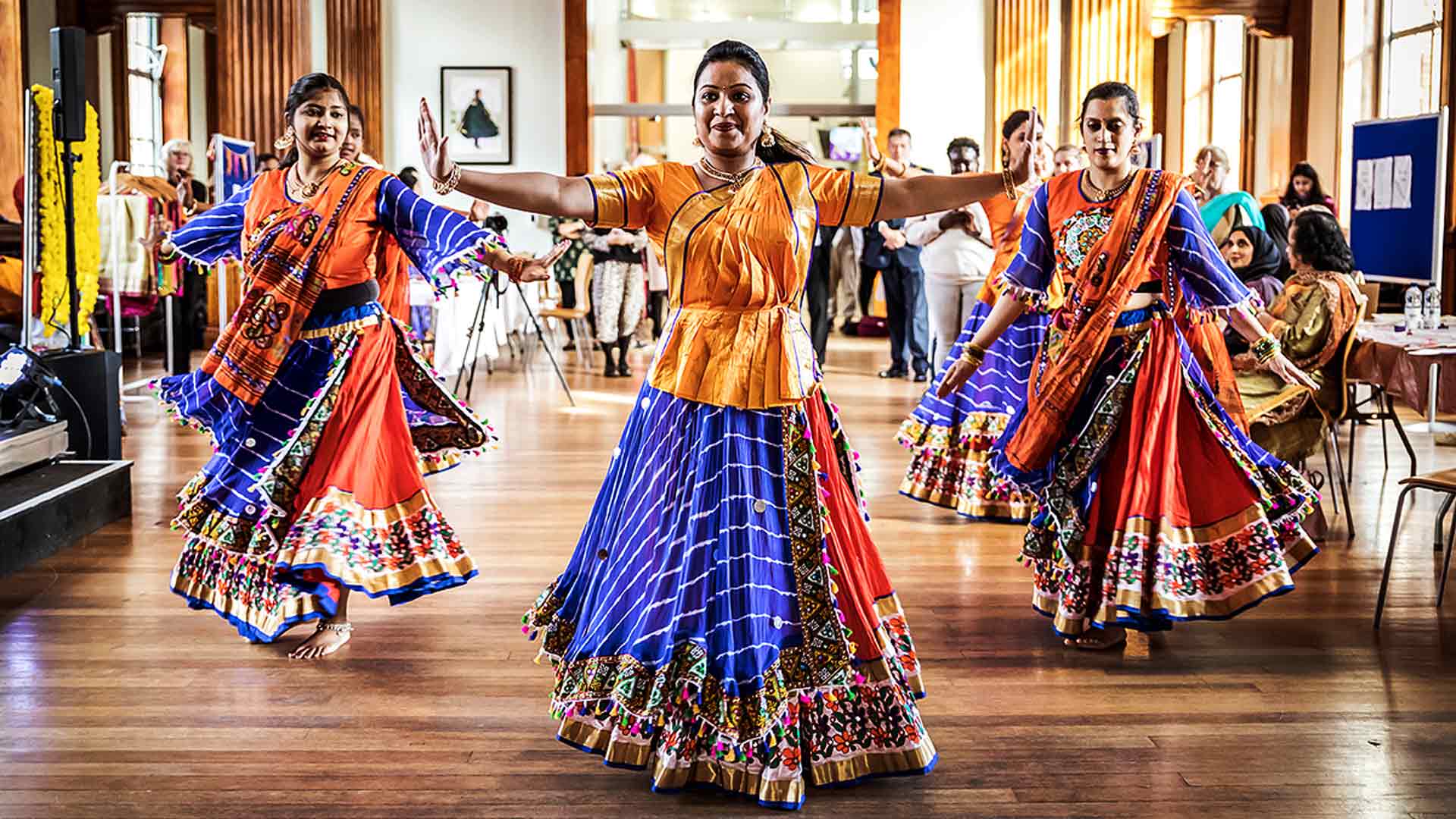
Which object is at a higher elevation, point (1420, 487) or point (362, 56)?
point (362, 56)

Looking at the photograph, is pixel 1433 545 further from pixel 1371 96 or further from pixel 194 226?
pixel 1371 96

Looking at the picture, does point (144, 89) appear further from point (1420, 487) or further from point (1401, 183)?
point (1420, 487)

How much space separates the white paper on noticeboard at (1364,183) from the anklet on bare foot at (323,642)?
18.9ft

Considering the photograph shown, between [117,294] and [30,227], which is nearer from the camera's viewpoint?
[30,227]

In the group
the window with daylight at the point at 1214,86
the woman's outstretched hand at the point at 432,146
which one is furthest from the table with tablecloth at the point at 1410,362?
the window with daylight at the point at 1214,86

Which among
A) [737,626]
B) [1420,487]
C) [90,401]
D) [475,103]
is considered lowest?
[737,626]

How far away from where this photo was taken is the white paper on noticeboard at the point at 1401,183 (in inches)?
297

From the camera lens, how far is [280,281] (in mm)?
3971

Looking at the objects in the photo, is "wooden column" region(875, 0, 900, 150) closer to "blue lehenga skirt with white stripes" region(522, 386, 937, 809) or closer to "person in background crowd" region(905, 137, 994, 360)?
"person in background crowd" region(905, 137, 994, 360)

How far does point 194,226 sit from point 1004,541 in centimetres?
290

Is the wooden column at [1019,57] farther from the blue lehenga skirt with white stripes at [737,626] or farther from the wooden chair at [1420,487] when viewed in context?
the blue lehenga skirt with white stripes at [737,626]

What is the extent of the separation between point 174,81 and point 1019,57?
9.13 meters

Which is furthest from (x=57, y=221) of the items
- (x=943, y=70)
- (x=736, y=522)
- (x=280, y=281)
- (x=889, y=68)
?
(x=943, y=70)

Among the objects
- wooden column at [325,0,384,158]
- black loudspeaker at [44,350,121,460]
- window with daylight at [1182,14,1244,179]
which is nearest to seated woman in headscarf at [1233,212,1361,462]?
black loudspeaker at [44,350,121,460]
